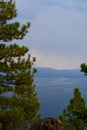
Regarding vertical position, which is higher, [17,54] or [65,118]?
[17,54]

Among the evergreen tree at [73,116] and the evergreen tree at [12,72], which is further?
the evergreen tree at [73,116]

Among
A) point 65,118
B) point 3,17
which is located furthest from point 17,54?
point 65,118

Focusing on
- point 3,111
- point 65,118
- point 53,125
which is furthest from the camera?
point 65,118

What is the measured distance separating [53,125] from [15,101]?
18667mm

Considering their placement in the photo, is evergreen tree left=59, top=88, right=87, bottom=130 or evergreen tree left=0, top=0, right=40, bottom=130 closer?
evergreen tree left=0, top=0, right=40, bottom=130

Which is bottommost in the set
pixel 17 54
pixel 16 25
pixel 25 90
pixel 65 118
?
pixel 65 118

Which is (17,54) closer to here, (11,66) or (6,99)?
(11,66)

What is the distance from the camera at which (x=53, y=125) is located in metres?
12.0

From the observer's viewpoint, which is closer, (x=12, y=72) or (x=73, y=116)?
(x=12, y=72)

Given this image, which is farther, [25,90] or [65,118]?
[65,118]

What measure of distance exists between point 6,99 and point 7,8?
6.54 meters

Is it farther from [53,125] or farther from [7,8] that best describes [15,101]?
[53,125]

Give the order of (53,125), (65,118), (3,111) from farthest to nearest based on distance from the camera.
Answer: (65,118) → (3,111) → (53,125)

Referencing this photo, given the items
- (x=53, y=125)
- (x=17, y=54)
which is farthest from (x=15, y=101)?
(x=53, y=125)
